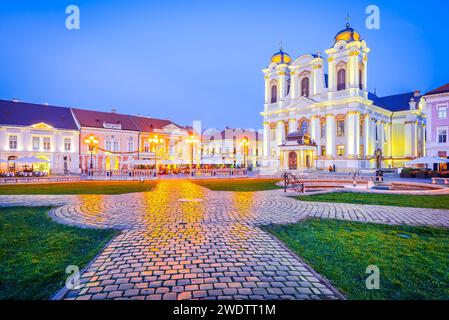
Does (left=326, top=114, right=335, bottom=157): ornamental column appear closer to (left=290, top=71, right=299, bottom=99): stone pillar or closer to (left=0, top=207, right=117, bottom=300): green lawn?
(left=290, top=71, right=299, bottom=99): stone pillar

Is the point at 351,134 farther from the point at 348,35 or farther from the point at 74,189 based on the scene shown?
the point at 74,189

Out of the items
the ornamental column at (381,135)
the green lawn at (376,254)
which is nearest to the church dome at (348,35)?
the ornamental column at (381,135)

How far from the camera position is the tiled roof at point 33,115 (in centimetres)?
3813

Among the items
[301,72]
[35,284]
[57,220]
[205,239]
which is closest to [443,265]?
[205,239]

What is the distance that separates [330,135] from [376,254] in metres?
43.2

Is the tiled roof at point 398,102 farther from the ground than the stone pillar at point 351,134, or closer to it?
farther from the ground

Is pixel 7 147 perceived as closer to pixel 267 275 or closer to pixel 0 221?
pixel 0 221

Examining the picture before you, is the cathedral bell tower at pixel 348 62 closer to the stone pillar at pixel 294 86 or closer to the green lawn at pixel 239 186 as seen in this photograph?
the stone pillar at pixel 294 86

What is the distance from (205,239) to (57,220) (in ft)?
17.4

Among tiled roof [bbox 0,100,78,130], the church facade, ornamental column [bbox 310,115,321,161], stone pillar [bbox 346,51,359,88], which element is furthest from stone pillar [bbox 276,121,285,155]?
tiled roof [bbox 0,100,78,130]

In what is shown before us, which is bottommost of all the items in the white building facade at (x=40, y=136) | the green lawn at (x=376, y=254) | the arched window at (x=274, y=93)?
the green lawn at (x=376, y=254)

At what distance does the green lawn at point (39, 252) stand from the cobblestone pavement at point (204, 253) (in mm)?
398
